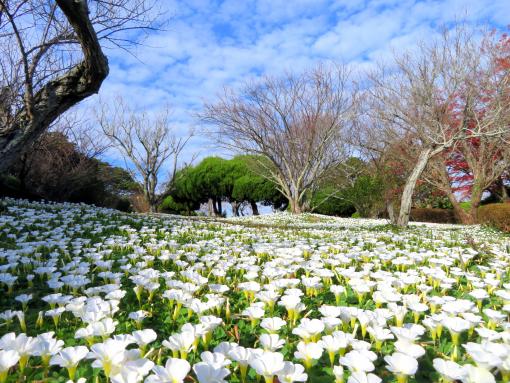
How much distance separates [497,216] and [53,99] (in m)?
15.0

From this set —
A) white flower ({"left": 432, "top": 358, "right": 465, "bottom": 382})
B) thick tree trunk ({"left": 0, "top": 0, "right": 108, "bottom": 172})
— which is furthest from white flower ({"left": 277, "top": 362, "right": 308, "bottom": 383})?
thick tree trunk ({"left": 0, "top": 0, "right": 108, "bottom": 172})

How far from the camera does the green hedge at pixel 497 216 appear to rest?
11036mm

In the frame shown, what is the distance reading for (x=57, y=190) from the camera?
1364 centimetres

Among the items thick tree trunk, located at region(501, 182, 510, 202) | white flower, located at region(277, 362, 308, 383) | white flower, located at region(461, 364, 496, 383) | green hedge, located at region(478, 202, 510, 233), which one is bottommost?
white flower, located at region(277, 362, 308, 383)

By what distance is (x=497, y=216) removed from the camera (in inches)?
518

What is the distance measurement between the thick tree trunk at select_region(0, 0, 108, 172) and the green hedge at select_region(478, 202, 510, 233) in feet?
37.3

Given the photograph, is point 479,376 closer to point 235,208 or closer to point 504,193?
point 504,193

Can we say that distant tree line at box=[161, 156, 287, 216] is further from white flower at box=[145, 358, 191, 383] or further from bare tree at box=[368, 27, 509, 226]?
white flower at box=[145, 358, 191, 383]

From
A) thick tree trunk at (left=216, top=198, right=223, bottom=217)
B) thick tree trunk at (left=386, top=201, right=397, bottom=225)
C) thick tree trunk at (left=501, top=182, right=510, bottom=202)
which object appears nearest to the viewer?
thick tree trunk at (left=386, top=201, right=397, bottom=225)

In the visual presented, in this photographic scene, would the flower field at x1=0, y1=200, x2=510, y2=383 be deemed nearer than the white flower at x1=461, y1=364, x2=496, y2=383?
No

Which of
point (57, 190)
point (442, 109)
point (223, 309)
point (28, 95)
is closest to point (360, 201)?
point (442, 109)

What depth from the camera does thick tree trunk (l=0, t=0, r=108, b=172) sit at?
540 cm

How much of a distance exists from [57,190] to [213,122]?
895 centimetres

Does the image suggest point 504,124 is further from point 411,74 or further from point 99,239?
point 99,239
